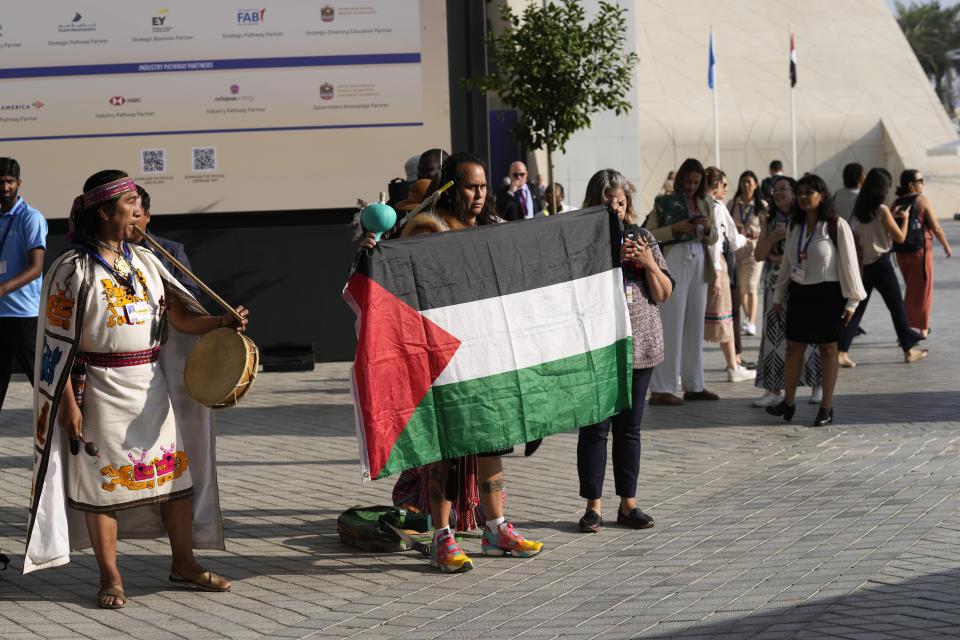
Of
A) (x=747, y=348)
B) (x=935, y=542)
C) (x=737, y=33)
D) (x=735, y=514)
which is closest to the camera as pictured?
(x=935, y=542)

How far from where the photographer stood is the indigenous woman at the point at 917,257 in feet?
46.3

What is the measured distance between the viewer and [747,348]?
15.4 m

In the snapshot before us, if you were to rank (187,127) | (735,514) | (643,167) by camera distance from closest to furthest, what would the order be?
(735,514) < (187,127) < (643,167)

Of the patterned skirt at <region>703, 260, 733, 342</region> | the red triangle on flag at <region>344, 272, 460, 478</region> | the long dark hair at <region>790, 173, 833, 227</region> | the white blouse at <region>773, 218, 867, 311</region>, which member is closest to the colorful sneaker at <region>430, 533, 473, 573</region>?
the red triangle on flag at <region>344, 272, 460, 478</region>

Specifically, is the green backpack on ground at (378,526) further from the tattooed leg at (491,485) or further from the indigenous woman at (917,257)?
the indigenous woman at (917,257)

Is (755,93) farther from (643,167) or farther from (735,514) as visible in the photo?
(735,514)

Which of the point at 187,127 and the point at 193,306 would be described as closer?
the point at 193,306

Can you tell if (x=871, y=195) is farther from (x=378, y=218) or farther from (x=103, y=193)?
(x=103, y=193)

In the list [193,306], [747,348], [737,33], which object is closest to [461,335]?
[193,306]

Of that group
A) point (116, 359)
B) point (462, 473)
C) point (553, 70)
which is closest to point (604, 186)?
point (462, 473)

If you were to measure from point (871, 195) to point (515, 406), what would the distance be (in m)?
7.44

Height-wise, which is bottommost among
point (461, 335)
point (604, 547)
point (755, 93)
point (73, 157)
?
point (604, 547)

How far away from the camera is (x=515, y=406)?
6.72 m

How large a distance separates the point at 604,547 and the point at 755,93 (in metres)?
44.0
